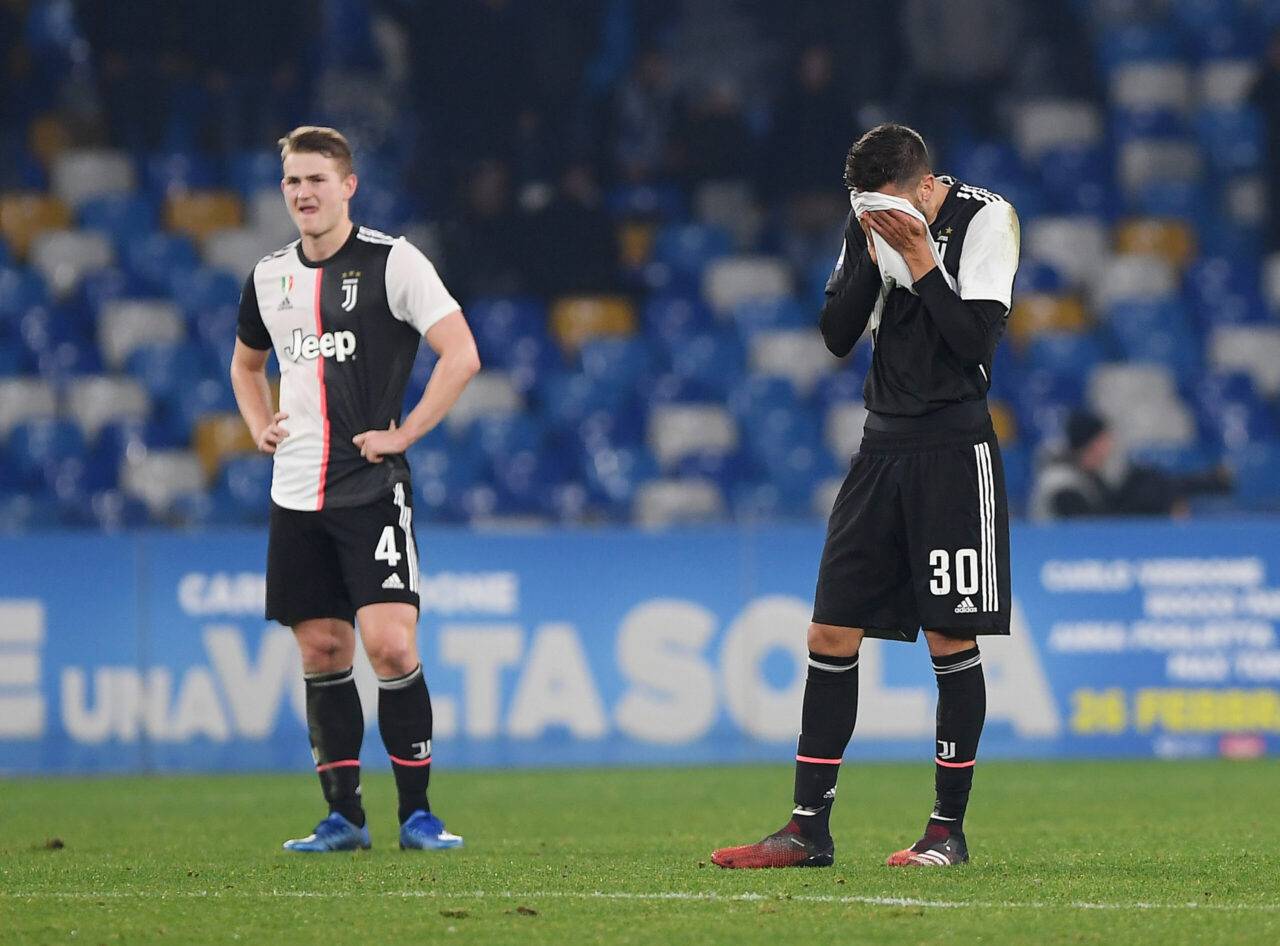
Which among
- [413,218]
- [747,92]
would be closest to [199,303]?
[413,218]

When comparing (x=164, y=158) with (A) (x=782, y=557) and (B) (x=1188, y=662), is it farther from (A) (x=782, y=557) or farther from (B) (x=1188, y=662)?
(B) (x=1188, y=662)

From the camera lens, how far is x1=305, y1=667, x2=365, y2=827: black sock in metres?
6.00

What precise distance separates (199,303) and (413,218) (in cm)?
173

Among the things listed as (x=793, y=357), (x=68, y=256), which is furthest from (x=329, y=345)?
(x=68, y=256)

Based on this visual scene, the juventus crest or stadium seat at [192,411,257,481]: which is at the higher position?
the juventus crest

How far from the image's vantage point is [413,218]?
15258 millimetres

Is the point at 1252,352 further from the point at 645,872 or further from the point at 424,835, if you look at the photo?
the point at 645,872

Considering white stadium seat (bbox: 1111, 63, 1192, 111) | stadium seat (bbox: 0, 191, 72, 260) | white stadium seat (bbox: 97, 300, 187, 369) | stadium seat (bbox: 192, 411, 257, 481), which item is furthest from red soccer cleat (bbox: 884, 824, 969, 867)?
white stadium seat (bbox: 1111, 63, 1192, 111)

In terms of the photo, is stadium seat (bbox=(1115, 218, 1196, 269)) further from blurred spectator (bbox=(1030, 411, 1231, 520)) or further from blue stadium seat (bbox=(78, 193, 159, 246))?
blue stadium seat (bbox=(78, 193, 159, 246))

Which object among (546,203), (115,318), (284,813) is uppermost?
(546,203)

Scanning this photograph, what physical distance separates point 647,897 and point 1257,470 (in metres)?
9.38

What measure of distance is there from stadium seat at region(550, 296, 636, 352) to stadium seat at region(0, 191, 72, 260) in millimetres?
3736

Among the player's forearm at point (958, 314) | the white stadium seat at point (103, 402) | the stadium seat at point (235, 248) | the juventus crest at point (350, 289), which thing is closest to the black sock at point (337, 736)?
the juventus crest at point (350, 289)

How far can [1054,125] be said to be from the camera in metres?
15.7
